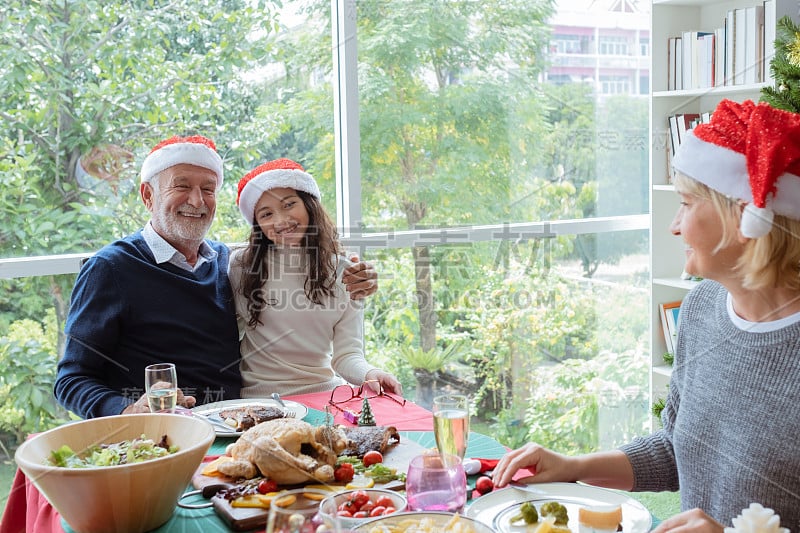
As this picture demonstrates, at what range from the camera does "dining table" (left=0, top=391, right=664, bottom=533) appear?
128 cm

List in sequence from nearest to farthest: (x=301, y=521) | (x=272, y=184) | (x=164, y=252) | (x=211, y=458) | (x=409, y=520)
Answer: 1. (x=301, y=521)
2. (x=409, y=520)
3. (x=211, y=458)
4. (x=164, y=252)
5. (x=272, y=184)

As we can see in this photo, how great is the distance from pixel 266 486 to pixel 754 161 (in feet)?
3.25

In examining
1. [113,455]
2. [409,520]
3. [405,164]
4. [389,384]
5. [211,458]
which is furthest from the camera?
[405,164]

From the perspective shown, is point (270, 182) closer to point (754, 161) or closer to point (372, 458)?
point (372, 458)

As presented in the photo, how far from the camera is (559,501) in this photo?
130cm

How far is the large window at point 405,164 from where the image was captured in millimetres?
3014

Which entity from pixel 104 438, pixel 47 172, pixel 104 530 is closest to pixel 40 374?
pixel 47 172

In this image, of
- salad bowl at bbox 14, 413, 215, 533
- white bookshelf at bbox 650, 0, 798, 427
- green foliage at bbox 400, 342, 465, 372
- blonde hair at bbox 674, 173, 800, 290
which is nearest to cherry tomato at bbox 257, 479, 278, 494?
salad bowl at bbox 14, 413, 215, 533

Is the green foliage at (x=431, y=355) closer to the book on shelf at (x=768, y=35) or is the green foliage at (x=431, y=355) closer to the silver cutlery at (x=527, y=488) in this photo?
the book on shelf at (x=768, y=35)

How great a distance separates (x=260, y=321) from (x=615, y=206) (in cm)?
226

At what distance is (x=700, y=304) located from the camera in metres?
1.55

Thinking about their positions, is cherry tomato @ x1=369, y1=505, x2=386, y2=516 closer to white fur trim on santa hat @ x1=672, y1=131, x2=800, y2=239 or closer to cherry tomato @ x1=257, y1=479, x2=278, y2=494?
cherry tomato @ x1=257, y1=479, x2=278, y2=494

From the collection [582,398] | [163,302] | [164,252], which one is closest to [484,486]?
[163,302]

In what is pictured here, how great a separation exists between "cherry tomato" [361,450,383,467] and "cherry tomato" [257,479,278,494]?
0.60 ft
